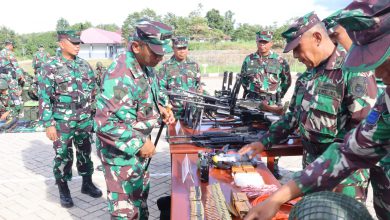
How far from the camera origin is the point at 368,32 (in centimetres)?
109

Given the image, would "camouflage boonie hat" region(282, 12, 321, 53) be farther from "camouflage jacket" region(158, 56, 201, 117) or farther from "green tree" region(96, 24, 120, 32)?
"green tree" region(96, 24, 120, 32)

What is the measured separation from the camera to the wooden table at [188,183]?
188 cm

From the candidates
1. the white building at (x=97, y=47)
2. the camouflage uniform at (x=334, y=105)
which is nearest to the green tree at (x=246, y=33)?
the white building at (x=97, y=47)

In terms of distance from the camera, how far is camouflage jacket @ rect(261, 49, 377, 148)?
2.04m

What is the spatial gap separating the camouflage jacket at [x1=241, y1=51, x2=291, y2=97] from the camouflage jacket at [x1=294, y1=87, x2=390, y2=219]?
3.95m

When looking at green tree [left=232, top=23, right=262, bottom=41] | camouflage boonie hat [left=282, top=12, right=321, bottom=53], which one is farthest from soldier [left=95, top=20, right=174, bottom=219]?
green tree [left=232, top=23, right=262, bottom=41]

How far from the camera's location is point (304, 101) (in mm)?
2404

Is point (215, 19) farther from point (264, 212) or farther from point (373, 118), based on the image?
point (264, 212)

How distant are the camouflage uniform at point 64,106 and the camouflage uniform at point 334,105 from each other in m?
2.94

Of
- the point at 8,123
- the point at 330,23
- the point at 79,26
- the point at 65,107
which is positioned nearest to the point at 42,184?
the point at 65,107

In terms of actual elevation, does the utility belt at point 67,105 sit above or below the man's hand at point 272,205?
below

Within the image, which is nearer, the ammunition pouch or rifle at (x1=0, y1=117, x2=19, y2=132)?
the ammunition pouch

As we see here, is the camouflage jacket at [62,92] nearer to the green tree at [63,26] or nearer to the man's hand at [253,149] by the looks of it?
the green tree at [63,26]

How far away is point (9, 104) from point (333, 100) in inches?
361
